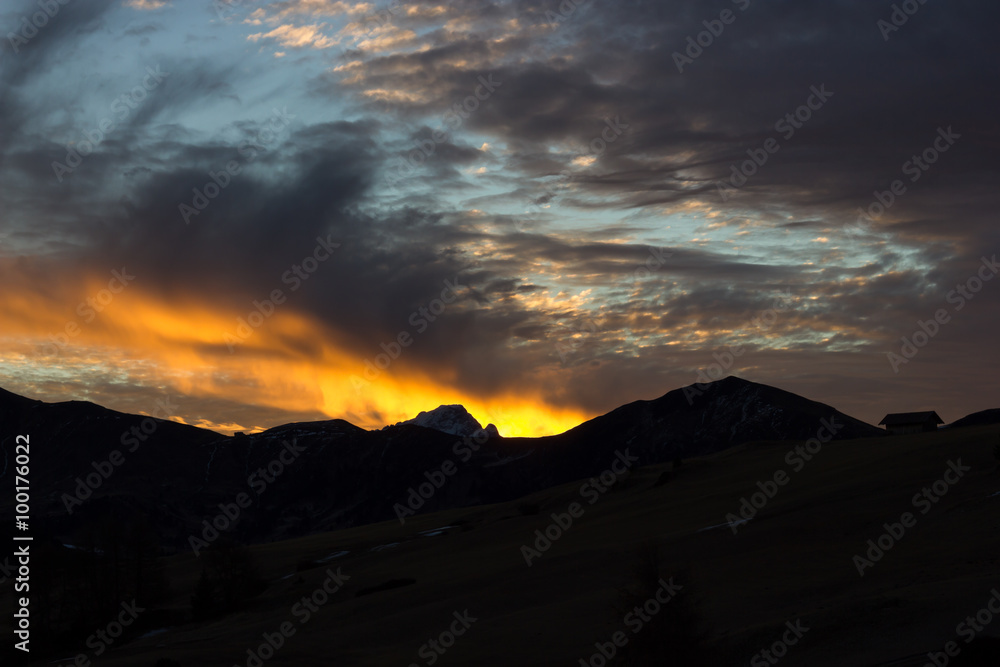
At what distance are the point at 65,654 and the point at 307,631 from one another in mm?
21404

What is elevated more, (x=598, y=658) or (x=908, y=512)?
(x=908, y=512)

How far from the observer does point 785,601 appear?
3656 cm

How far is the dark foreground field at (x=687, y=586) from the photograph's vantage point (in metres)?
29.8

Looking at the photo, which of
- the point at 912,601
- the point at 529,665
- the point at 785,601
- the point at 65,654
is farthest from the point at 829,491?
the point at 65,654

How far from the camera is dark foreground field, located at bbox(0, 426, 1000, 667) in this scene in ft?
97.7

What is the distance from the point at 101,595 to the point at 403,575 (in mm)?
27313

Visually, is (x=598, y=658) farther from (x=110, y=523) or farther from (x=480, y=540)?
(x=110, y=523)

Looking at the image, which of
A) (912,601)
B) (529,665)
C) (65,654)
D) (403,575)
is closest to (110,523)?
(65,654)

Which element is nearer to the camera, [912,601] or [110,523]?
[912,601]

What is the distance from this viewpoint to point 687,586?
32.2m

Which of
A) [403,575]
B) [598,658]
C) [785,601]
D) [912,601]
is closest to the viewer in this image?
[912,601]

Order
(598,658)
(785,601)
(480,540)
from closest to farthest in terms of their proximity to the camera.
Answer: (598,658) → (785,601) → (480,540)

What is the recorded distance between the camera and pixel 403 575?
214 ft

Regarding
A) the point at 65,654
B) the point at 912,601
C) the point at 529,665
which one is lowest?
the point at 65,654
